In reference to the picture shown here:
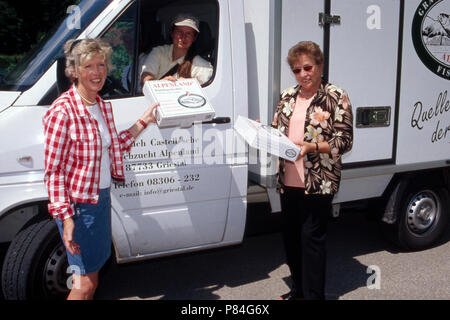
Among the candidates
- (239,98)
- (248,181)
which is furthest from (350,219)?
(239,98)

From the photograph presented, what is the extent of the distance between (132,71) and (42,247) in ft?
4.11

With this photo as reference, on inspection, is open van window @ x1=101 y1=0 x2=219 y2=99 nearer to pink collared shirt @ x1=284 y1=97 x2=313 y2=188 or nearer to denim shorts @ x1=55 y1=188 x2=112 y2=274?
pink collared shirt @ x1=284 y1=97 x2=313 y2=188

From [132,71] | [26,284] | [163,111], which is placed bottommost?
[26,284]

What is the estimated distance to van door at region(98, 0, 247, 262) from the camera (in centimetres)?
315

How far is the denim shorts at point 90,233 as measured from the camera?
2.47 meters

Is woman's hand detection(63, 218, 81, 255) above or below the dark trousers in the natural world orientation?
above

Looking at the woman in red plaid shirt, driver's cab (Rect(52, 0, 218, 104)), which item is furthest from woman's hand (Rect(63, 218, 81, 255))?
driver's cab (Rect(52, 0, 218, 104))

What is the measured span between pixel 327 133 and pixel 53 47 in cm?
180

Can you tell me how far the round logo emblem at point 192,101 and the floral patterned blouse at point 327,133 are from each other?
67 cm

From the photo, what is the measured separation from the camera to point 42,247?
3.03m

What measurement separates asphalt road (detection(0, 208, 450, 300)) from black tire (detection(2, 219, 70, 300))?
392mm

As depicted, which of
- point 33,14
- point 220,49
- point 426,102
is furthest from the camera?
point 33,14

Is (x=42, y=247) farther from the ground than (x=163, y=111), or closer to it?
closer to it
